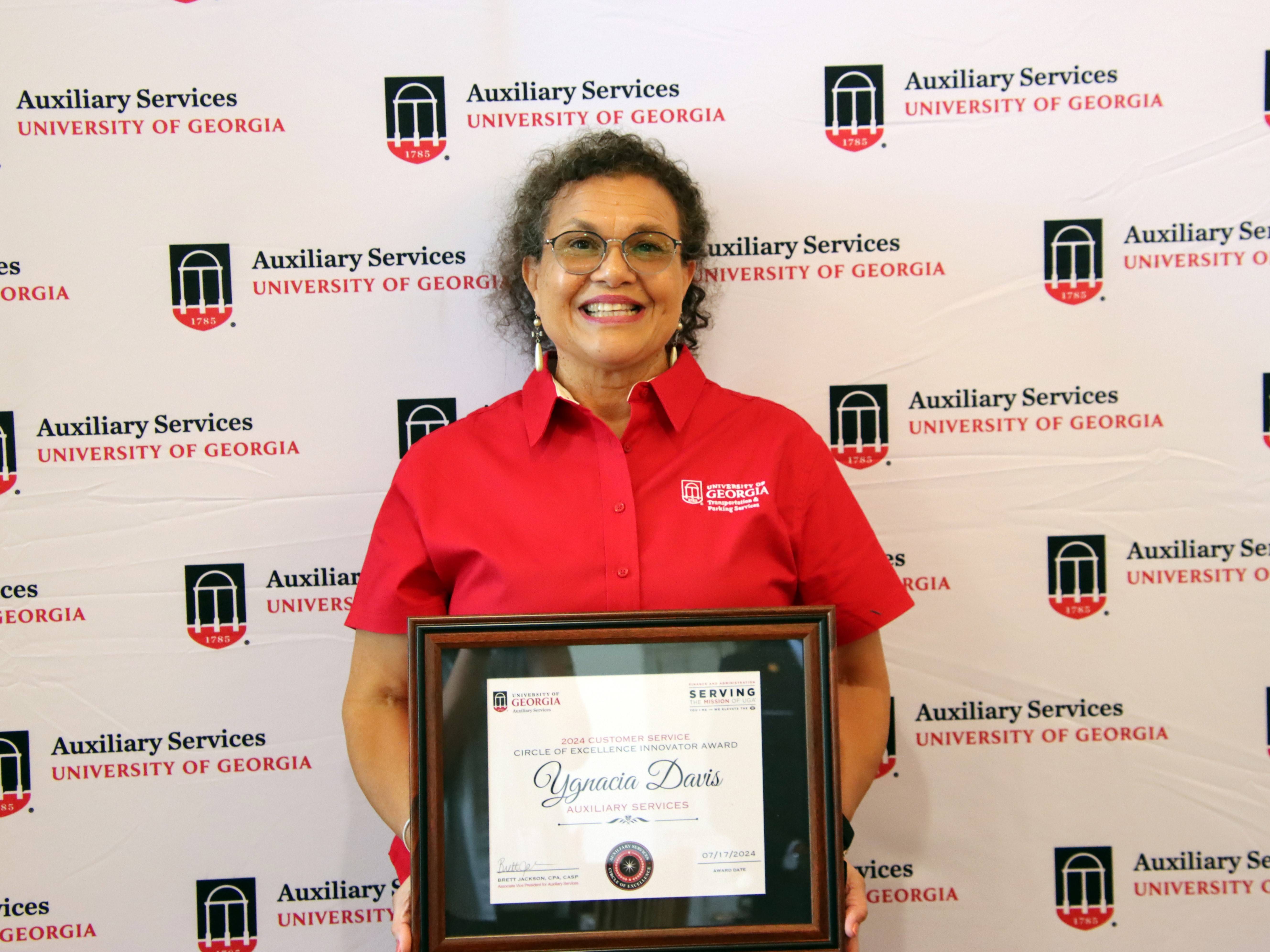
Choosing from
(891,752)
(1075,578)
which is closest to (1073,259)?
(1075,578)

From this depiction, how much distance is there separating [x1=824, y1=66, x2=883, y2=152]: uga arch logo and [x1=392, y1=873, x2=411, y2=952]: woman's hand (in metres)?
1.39

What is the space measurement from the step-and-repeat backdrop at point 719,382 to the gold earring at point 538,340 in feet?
0.61

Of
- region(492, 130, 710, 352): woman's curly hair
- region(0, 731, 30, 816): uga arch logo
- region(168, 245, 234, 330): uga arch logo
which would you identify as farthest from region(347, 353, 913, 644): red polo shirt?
region(0, 731, 30, 816): uga arch logo

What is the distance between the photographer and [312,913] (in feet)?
5.99

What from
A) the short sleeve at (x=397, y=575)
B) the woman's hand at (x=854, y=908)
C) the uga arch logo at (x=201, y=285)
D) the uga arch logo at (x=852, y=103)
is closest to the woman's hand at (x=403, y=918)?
the woman's hand at (x=854, y=908)

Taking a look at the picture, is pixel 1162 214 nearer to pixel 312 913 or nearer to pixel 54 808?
pixel 312 913

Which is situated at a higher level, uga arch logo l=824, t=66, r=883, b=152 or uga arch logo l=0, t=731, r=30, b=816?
uga arch logo l=824, t=66, r=883, b=152

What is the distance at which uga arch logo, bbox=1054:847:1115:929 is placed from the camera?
184cm

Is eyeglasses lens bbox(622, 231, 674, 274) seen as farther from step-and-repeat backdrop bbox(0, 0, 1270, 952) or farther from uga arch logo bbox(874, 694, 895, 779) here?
uga arch logo bbox(874, 694, 895, 779)

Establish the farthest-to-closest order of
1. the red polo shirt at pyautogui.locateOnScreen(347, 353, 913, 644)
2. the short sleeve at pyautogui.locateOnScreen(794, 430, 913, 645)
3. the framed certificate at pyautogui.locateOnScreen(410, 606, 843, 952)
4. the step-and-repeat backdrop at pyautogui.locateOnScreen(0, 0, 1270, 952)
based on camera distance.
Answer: the step-and-repeat backdrop at pyautogui.locateOnScreen(0, 0, 1270, 952)
the short sleeve at pyautogui.locateOnScreen(794, 430, 913, 645)
the red polo shirt at pyautogui.locateOnScreen(347, 353, 913, 644)
the framed certificate at pyautogui.locateOnScreen(410, 606, 843, 952)

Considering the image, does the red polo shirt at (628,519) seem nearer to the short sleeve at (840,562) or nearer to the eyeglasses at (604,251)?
the short sleeve at (840,562)

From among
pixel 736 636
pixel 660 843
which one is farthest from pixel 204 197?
pixel 660 843

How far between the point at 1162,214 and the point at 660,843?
1598mm

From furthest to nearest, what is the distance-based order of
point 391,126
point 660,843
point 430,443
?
1. point 391,126
2. point 430,443
3. point 660,843
